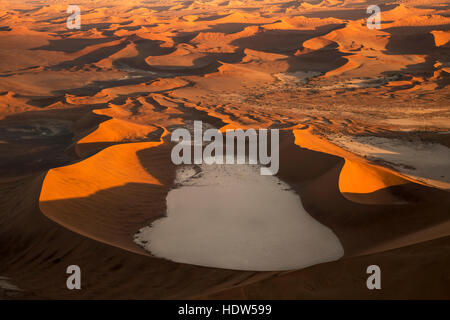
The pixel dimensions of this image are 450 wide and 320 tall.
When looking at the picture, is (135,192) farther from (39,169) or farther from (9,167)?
(9,167)

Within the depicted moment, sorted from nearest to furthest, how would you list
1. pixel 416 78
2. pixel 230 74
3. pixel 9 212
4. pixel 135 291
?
pixel 135 291 < pixel 9 212 < pixel 416 78 < pixel 230 74
